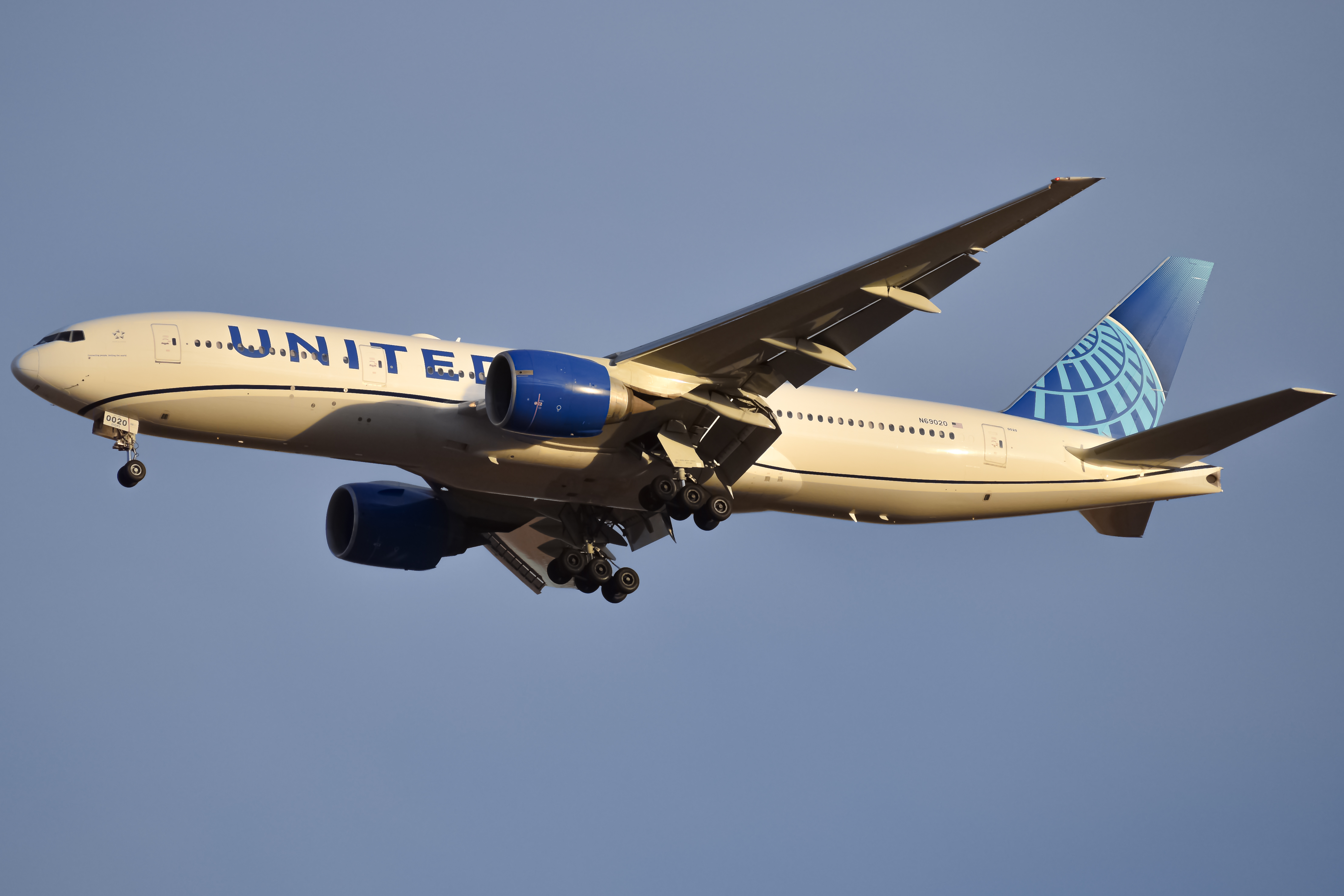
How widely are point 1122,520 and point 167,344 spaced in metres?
20.6

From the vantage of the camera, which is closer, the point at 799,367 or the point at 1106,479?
the point at 799,367

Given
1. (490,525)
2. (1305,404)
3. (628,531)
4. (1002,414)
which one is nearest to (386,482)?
(490,525)

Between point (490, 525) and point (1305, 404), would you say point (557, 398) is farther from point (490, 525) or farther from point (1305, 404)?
point (1305, 404)

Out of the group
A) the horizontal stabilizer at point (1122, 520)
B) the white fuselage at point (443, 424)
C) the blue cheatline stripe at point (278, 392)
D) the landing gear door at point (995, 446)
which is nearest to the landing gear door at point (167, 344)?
the white fuselage at point (443, 424)

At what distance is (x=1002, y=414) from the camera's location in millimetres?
30391

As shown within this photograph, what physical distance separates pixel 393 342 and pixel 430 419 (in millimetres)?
1664

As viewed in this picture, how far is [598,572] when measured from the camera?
1136 inches

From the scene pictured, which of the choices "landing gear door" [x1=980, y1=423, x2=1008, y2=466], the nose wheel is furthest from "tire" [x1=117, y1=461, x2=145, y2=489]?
"landing gear door" [x1=980, y1=423, x2=1008, y2=466]

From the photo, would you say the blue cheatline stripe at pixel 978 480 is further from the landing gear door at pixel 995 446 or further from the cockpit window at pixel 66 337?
the cockpit window at pixel 66 337

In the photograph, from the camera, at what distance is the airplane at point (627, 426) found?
23.3 m

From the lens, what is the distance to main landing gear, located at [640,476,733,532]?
26.0 m

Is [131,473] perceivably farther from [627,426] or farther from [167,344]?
[627,426]

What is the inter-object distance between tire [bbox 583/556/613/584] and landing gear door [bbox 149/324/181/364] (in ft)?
31.1

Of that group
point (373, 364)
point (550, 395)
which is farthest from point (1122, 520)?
point (373, 364)
